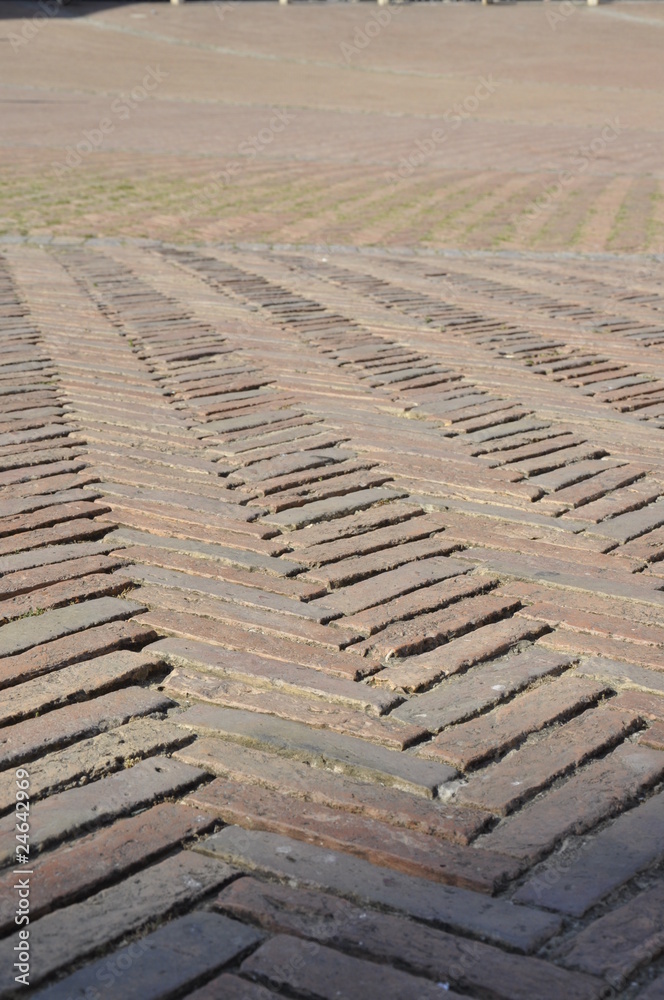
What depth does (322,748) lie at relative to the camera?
5.53ft

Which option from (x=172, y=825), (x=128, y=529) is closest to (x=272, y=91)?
(x=128, y=529)

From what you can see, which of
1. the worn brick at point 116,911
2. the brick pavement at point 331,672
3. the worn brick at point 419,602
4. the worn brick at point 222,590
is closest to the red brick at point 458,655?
the brick pavement at point 331,672

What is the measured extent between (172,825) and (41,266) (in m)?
4.30

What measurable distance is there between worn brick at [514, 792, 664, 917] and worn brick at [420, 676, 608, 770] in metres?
0.22

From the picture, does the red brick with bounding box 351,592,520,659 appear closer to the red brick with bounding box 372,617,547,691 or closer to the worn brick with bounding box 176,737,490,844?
the red brick with bounding box 372,617,547,691

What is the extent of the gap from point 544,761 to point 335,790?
1.01 ft

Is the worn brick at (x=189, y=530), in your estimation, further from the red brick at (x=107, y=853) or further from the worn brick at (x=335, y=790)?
the red brick at (x=107, y=853)

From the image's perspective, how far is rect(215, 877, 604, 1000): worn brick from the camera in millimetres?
1237

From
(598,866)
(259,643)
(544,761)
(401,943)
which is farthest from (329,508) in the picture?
(401,943)

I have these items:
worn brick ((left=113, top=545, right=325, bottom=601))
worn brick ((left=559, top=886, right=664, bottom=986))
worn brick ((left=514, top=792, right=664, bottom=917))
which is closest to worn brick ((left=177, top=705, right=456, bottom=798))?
worn brick ((left=514, top=792, right=664, bottom=917))

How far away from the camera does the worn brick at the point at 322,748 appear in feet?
5.34

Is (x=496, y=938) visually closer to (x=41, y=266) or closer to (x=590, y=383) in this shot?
(x=590, y=383)

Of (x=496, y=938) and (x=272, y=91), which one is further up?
(x=272, y=91)

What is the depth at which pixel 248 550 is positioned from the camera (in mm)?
2371
